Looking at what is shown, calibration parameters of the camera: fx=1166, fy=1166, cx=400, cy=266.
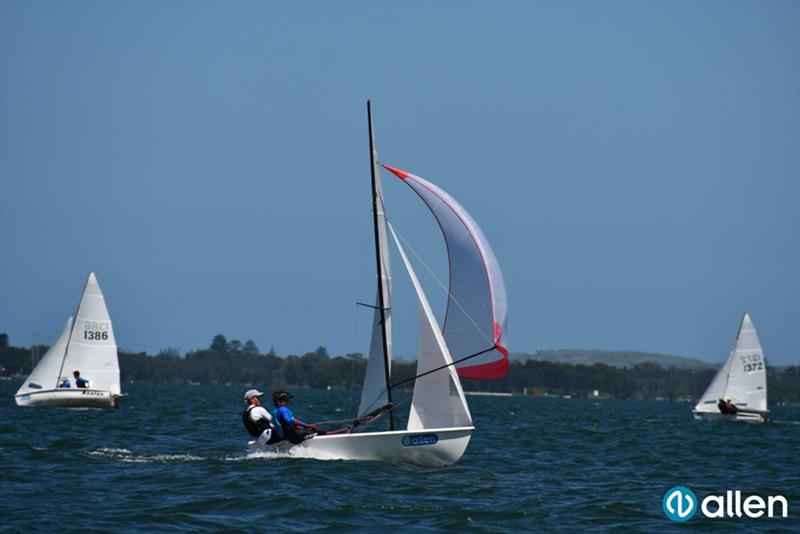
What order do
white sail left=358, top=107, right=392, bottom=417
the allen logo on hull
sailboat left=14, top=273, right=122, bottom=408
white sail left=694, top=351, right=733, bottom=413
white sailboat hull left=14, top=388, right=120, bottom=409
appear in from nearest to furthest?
the allen logo on hull → white sail left=358, top=107, right=392, bottom=417 → white sailboat hull left=14, top=388, right=120, bottom=409 → sailboat left=14, top=273, right=122, bottom=408 → white sail left=694, top=351, right=733, bottom=413

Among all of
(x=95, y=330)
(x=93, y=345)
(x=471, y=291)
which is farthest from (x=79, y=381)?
(x=471, y=291)

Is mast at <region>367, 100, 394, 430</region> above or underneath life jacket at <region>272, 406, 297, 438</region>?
above

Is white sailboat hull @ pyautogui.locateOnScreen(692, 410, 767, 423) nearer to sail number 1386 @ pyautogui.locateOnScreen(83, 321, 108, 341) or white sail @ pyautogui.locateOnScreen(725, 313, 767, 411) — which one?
white sail @ pyautogui.locateOnScreen(725, 313, 767, 411)

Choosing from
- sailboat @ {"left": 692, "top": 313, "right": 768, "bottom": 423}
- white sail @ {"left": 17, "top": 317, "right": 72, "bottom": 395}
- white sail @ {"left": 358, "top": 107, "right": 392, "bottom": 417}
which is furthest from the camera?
sailboat @ {"left": 692, "top": 313, "right": 768, "bottom": 423}

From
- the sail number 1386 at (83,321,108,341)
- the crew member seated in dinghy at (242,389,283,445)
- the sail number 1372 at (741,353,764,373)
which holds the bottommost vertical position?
the crew member seated in dinghy at (242,389,283,445)

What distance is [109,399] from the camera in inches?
1746

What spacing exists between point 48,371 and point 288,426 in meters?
25.4

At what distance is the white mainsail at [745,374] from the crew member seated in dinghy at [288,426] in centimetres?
4057

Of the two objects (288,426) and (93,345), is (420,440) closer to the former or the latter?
(288,426)

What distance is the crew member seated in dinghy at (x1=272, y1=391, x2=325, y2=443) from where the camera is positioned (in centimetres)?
2190

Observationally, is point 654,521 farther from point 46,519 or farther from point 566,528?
point 46,519

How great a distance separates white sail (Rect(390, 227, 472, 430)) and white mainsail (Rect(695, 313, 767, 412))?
39896 mm

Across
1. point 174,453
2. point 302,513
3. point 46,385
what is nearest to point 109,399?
point 46,385

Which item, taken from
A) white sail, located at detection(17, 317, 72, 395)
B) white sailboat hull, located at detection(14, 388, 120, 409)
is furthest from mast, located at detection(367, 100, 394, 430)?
white sail, located at detection(17, 317, 72, 395)
